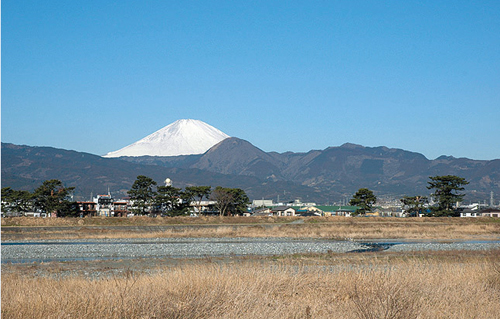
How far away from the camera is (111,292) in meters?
10.8

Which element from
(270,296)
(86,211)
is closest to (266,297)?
(270,296)

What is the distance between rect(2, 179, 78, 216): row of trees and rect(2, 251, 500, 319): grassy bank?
249 feet

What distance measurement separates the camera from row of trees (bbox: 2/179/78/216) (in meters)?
84.0

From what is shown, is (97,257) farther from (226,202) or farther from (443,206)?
(443,206)

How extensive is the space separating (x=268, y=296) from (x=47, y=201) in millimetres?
78534

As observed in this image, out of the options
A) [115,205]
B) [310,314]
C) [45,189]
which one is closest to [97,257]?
[310,314]

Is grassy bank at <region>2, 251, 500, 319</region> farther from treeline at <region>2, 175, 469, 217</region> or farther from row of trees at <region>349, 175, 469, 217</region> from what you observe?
row of trees at <region>349, 175, 469, 217</region>

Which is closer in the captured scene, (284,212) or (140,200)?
(140,200)

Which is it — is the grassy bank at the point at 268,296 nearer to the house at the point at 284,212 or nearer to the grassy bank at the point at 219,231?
the grassy bank at the point at 219,231

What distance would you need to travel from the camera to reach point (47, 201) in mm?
83688

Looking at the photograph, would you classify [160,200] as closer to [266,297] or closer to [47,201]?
[47,201]

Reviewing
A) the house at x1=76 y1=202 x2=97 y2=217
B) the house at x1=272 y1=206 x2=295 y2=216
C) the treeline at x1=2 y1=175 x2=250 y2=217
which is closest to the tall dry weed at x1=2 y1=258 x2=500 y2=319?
the treeline at x1=2 y1=175 x2=250 y2=217

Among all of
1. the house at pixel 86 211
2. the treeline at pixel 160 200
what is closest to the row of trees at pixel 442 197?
the treeline at pixel 160 200

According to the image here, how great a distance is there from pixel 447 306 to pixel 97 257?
23694mm
